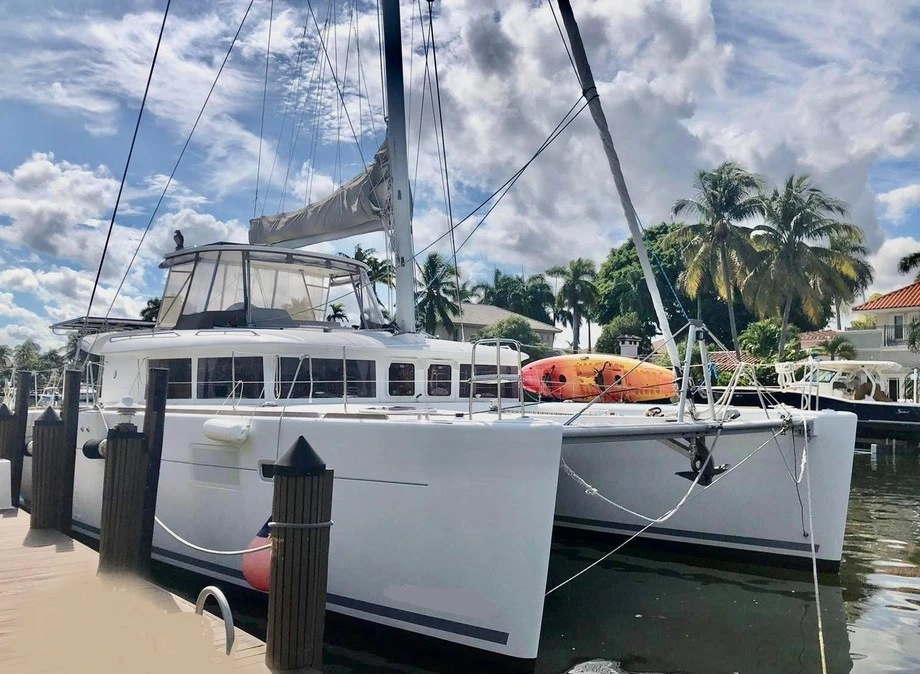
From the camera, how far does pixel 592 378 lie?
11055 millimetres

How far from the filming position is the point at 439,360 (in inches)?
354

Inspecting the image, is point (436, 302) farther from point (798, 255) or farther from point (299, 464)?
point (299, 464)

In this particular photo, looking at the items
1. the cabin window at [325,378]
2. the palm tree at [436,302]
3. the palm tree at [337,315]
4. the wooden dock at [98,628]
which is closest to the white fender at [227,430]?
the cabin window at [325,378]

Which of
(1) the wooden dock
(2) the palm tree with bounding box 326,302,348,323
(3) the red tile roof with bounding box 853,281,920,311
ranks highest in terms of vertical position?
(3) the red tile roof with bounding box 853,281,920,311

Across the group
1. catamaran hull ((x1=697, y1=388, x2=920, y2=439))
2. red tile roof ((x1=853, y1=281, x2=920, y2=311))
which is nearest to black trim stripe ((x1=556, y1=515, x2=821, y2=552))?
catamaran hull ((x1=697, y1=388, x2=920, y2=439))

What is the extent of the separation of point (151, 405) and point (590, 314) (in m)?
44.3

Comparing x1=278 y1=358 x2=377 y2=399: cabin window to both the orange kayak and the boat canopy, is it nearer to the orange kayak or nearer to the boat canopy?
the boat canopy

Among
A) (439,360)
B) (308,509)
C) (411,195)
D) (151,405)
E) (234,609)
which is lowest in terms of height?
(234,609)

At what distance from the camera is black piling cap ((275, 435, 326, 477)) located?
181 inches

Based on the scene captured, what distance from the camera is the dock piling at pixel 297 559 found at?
4.61 metres

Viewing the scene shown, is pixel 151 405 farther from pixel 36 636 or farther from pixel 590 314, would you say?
pixel 590 314

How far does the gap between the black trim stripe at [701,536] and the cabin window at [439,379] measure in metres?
2.14

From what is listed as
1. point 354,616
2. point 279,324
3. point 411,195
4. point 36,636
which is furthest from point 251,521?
Answer: point 411,195

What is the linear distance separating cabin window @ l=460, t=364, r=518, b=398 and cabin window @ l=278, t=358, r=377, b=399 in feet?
3.97
